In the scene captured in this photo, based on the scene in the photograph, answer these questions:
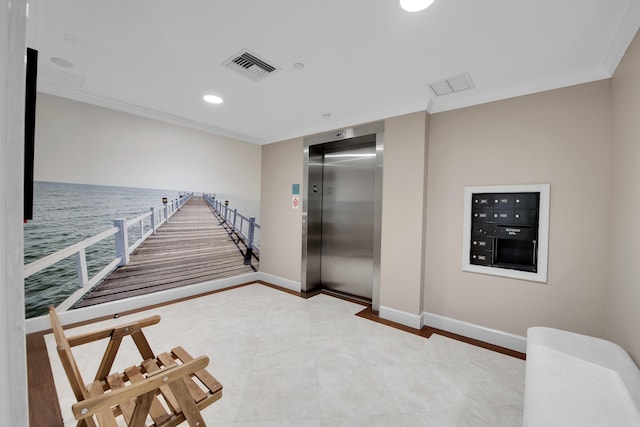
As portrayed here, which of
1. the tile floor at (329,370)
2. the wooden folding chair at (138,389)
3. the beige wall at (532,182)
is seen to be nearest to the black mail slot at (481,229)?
the beige wall at (532,182)

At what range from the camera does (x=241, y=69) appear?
2377 millimetres

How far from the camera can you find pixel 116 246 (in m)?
3.31

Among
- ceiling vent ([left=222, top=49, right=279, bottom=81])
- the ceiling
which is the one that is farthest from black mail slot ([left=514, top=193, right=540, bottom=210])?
ceiling vent ([left=222, top=49, right=279, bottom=81])

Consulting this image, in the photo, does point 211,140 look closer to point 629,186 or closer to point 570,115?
point 570,115

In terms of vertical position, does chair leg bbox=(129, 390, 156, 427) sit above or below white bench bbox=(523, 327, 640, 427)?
below

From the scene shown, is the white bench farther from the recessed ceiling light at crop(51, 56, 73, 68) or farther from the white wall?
the recessed ceiling light at crop(51, 56, 73, 68)

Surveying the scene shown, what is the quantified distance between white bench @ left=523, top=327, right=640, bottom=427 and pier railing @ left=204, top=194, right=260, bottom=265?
406 cm

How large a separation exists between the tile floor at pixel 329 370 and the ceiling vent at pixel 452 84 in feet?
8.42

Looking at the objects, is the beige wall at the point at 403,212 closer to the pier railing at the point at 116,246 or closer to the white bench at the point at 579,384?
the white bench at the point at 579,384

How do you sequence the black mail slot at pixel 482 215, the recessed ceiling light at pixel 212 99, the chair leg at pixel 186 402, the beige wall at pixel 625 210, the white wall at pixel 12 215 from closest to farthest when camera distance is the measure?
the white wall at pixel 12 215, the chair leg at pixel 186 402, the beige wall at pixel 625 210, the black mail slot at pixel 482 215, the recessed ceiling light at pixel 212 99

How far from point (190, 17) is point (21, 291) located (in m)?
1.95

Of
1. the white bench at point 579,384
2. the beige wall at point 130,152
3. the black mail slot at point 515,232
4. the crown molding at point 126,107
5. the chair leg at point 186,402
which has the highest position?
the crown molding at point 126,107

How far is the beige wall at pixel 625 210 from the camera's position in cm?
169

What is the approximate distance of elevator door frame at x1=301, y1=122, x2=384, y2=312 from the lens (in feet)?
11.1
